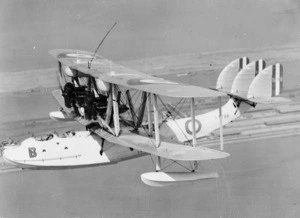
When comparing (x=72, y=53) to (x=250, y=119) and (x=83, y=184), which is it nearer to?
(x=83, y=184)

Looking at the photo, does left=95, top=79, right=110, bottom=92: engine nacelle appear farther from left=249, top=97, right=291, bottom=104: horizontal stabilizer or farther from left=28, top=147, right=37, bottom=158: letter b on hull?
left=249, top=97, right=291, bottom=104: horizontal stabilizer

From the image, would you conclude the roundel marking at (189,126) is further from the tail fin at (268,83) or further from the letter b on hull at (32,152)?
the letter b on hull at (32,152)

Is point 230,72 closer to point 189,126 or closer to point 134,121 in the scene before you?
point 189,126

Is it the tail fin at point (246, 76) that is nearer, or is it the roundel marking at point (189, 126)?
the roundel marking at point (189, 126)

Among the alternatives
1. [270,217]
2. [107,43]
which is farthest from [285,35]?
[270,217]

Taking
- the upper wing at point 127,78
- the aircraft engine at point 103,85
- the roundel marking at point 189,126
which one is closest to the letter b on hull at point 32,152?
the aircraft engine at point 103,85

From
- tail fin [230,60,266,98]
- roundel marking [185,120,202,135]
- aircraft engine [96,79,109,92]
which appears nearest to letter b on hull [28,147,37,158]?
aircraft engine [96,79,109,92]

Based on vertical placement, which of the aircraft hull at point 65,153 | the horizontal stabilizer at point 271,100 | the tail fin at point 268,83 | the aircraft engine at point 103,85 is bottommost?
the aircraft hull at point 65,153
